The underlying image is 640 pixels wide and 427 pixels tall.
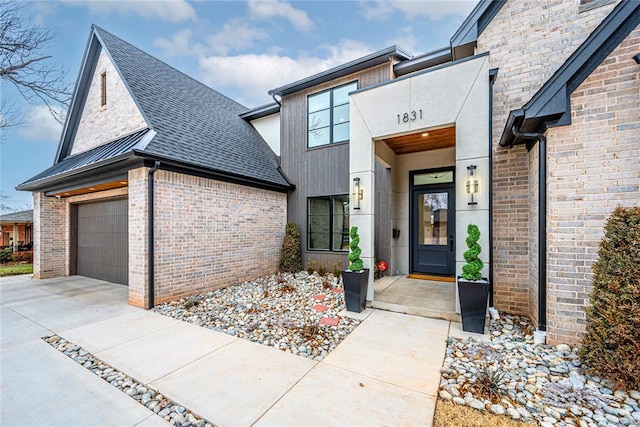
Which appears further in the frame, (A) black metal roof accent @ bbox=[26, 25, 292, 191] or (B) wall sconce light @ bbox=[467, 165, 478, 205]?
(A) black metal roof accent @ bbox=[26, 25, 292, 191]

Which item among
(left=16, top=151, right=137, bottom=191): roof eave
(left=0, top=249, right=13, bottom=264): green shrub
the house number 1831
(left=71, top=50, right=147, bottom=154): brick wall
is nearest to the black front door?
the house number 1831

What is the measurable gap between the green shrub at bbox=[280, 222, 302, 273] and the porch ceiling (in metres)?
4.25

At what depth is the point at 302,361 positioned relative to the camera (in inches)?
131

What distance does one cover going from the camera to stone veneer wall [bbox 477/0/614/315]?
15.6 feet

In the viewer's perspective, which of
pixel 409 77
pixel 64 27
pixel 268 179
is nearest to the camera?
pixel 409 77

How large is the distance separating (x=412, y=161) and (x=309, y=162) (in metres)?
3.43

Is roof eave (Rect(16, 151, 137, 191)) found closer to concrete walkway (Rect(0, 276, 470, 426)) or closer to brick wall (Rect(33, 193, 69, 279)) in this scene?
brick wall (Rect(33, 193, 69, 279))

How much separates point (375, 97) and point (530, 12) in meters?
3.36

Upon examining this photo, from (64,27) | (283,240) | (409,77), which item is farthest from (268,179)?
(64,27)

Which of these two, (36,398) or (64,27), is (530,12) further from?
(64,27)

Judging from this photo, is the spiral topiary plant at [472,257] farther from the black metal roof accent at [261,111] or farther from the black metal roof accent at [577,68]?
the black metal roof accent at [261,111]

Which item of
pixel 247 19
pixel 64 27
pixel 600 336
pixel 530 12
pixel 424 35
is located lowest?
pixel 600 336

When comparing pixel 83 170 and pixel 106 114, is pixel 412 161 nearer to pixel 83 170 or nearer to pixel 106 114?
pixel 83 170

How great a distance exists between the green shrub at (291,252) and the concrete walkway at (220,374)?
430cm
